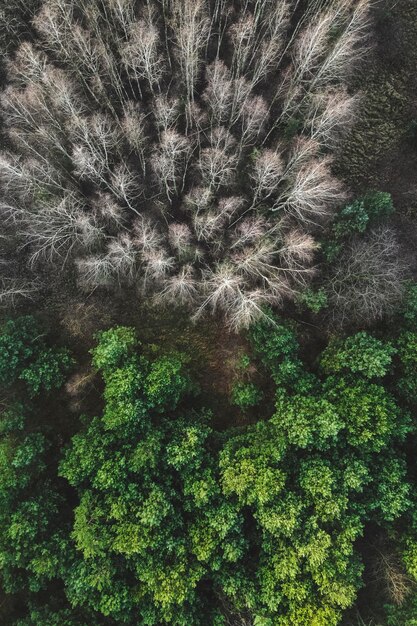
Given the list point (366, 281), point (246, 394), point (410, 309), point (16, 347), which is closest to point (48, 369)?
point (16, 347)

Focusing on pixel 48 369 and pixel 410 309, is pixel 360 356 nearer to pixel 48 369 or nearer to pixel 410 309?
pixel 410 309

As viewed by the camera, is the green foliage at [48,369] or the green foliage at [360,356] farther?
the green foliage at [48,369]

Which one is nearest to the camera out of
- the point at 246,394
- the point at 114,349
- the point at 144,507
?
the point at 144,507

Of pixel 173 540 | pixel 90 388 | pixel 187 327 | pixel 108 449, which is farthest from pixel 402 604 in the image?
pixel 90 388

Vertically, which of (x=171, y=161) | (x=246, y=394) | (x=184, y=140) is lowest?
(x=246, y=394)

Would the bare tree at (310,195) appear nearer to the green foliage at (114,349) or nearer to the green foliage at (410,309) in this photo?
the green foliage at (410,309)

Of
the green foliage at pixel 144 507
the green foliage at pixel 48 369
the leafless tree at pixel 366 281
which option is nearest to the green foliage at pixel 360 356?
the leafless tree at pixel 366 281

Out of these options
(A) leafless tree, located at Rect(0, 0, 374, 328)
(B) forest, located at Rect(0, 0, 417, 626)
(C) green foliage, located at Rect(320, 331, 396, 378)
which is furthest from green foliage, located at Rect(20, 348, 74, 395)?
(C) green foliage, located at Rect(320, 331, 396, 378)
